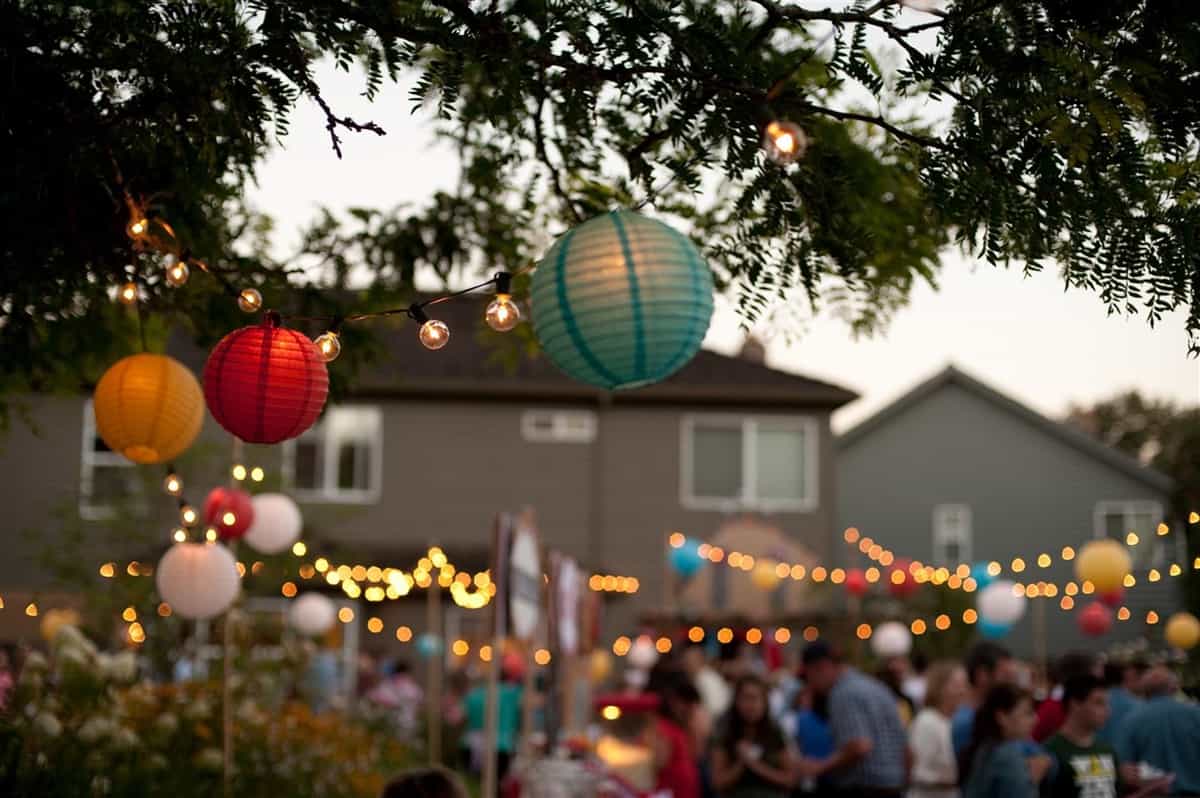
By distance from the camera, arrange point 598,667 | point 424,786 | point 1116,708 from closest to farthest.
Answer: point 424,786 < point 1116,708 < point 598,667

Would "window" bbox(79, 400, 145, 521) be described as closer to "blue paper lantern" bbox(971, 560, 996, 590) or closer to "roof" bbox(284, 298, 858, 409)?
"roof" bbox(284, 298, 858, 409)

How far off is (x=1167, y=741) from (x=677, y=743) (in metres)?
2.78

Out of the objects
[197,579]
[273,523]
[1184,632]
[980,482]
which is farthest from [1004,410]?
[197,579]

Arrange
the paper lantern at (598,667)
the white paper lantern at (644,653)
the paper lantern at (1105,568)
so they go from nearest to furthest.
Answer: the paper lantern at (1105,568), the paper lantern at (598,667), the white paper lantern at (644,653)

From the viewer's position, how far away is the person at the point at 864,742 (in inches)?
362

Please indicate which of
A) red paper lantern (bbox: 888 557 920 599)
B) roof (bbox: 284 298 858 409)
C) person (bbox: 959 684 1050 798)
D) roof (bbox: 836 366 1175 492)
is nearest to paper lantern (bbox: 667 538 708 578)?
red paper lantern (bbox: 888 557 920 599)

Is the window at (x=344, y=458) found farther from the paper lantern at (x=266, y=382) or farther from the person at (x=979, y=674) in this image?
the paper lantern at (x=266, y=382)

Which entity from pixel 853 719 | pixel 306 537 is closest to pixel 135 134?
pixel 853 719

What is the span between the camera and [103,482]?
868 inches

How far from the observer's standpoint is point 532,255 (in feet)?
21.6

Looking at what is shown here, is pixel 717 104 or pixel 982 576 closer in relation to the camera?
pixel 717 104

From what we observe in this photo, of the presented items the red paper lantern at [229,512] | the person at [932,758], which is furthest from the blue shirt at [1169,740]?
the red paper lantern at [229,512]

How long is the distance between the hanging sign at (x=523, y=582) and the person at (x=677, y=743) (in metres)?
1.03

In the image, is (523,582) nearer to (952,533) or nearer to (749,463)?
(749,463)
